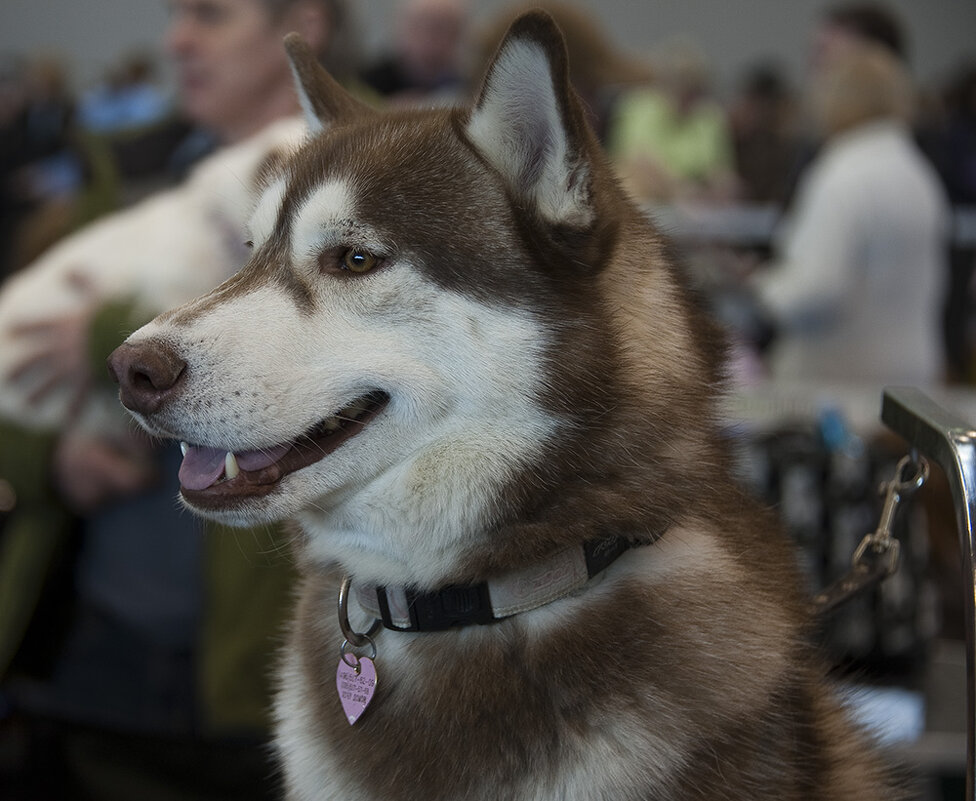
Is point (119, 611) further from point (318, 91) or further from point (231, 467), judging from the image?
point (318, 91)

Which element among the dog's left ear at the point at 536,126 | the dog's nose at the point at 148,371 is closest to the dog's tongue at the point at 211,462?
the dog's nose at the point at 148,371

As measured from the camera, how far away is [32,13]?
35.6ft

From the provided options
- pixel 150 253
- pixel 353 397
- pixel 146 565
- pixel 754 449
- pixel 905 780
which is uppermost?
pixel 353 397

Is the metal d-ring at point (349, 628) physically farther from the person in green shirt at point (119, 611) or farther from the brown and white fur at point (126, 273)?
the brown and white fur at point (126, 273)

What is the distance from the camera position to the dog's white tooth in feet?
3.89

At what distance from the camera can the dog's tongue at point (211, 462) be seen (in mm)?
1178

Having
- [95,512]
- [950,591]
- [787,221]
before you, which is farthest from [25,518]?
[787,221]

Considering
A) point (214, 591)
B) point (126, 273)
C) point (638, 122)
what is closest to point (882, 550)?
point (214, 591)

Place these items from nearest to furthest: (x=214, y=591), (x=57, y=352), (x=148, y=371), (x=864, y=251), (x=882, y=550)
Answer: (x=148, y=371)
(x=882, y=550)
(x=214, y=591)
(x=57, y=352)
(x=864, y=251)

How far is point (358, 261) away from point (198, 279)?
3.41 feet

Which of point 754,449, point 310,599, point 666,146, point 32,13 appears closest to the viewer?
point 310,599

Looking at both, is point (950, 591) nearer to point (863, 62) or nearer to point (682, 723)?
point (863, 62)

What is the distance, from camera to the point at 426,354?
1.16 metres

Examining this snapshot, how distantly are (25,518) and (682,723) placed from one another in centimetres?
150
